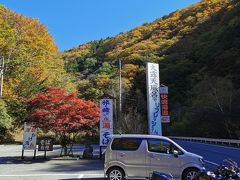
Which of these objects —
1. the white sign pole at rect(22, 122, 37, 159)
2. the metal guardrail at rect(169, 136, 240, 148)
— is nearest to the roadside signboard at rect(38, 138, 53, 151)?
the white sign pole at rect(22, 122, 37, 159)

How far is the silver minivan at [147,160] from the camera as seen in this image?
12180 mm

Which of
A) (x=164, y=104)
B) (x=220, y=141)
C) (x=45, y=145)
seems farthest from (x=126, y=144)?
(x=220, y=141)

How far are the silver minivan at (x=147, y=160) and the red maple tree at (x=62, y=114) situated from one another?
8087mm

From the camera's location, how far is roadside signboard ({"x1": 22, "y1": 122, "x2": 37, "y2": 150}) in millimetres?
20891

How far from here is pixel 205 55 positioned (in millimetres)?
61875

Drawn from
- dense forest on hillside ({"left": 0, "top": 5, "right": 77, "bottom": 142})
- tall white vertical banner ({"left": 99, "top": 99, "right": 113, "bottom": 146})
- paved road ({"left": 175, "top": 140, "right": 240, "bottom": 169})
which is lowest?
Answer: paved road ({"left": 175, "top": 140, "right": 240, "bottom": 169})

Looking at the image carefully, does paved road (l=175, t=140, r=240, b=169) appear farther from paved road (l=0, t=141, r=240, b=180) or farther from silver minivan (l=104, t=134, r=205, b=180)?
silver minivan (l=104, t=134, r=205, b=180)

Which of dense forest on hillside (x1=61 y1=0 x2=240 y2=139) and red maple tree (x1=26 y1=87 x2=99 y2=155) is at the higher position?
dense forest on hillside (x1=61 y1=0 x2=240 y2=139)

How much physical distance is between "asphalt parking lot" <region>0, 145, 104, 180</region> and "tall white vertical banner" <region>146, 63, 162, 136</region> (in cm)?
346

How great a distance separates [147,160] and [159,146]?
0.63 metres

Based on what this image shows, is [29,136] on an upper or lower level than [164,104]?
lower

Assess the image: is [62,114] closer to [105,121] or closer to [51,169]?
[105,121]

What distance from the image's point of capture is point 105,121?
2072 cm

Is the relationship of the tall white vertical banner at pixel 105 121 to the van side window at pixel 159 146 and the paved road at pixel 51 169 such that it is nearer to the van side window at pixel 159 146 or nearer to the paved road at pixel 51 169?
the paved road at pixel 51 169
